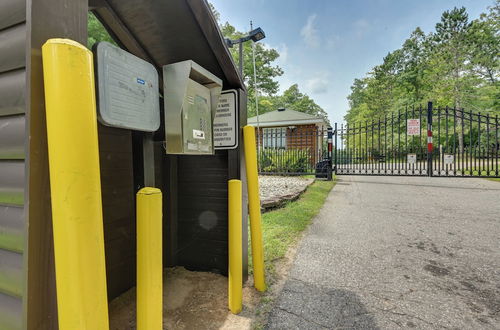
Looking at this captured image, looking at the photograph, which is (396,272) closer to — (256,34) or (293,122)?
(256,34)

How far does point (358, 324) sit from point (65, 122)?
2.10 meters

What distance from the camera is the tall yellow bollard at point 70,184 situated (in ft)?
2.59

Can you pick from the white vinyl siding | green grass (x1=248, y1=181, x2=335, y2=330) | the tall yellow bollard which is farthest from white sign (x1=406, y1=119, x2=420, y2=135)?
the tall yellow bollard

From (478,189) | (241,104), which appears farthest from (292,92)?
(241,104)

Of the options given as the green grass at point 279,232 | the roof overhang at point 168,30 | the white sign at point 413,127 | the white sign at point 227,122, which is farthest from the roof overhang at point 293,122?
the roof overhang at point 168,30

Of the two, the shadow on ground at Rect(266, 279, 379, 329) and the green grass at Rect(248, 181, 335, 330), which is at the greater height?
the green grass at Rect(248, 181, 335, 330)

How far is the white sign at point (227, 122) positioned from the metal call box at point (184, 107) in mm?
360

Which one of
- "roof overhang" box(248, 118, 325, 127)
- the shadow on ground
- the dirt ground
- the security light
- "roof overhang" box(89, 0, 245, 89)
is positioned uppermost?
the security light

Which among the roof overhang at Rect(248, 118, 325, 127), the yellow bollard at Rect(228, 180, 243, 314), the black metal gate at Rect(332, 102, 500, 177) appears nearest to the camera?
the yellow bollard at Rect(228, 180, 243, 314)

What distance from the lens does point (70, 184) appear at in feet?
2.61

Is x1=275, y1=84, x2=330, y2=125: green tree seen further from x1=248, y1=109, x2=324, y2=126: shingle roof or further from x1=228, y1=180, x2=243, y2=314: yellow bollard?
x1=228, y1=180, x2=243, y2=314: yellow bollard

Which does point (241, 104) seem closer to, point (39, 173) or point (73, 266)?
point (39, 173)

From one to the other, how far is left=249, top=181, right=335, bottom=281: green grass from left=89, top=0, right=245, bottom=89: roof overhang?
6.61 ft

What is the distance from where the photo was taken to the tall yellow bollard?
0.79 m
